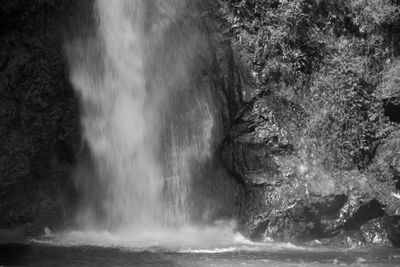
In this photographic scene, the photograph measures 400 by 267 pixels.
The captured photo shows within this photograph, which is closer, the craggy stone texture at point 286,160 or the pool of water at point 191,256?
the pool of water at point 191,256

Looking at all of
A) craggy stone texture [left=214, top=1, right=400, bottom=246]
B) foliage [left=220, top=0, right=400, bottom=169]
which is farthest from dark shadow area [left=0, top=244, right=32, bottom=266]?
foliage [left=220, top=0, right=400, bottom=169]

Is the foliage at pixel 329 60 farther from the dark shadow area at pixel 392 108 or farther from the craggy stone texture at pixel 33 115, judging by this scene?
the craggy stone texture at pixel 33 115

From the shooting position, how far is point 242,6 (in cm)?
1238

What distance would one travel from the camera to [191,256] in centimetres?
887

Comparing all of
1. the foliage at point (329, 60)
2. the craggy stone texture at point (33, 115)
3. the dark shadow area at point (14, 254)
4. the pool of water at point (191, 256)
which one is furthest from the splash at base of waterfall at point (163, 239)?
the foliage at point (329, 60)

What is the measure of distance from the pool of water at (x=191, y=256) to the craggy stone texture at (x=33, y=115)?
1331 millimetres

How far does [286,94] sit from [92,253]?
228 inches

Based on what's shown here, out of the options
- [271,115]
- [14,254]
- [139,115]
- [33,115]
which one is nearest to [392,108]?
[271,115]

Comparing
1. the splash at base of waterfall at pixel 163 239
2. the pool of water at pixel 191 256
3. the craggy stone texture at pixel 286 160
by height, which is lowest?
the pool of water at pixel 191 256

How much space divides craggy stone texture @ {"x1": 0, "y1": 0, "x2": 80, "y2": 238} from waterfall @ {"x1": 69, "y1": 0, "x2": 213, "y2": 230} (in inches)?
20.0

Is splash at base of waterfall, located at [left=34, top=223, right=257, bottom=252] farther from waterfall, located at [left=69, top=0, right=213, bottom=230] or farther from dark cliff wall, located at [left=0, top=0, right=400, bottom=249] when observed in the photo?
dark cliff wall, located at [left=0, top=0, right=400, bottom=249]

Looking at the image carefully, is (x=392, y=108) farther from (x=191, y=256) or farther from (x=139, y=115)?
(x=191, y=256)

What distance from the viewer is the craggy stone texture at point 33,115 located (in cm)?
1059

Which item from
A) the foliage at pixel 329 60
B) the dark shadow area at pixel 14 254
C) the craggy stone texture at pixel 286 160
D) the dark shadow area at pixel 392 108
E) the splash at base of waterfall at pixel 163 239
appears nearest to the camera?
the dark shadow area at pixel 14 254
